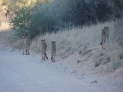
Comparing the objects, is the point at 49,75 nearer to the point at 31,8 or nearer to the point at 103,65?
the point at 103,65

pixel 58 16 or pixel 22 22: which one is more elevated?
pixel 58 16

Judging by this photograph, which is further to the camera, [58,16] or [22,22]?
[22,22]

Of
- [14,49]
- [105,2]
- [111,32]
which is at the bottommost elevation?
[14,49]

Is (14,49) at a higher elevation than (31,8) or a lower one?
lower

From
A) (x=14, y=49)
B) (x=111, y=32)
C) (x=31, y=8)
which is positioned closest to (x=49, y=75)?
(x=111, y=32)

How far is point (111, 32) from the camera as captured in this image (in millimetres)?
28766

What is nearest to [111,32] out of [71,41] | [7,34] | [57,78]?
[71,41]

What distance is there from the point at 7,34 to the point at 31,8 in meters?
10.1

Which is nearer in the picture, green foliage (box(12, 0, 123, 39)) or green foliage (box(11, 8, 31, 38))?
green foliage (box(12, 0, 123, 39))

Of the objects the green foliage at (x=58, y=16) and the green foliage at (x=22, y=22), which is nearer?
the green foliage at (x=58, y=16)

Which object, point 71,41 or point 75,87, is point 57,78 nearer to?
point 75,87

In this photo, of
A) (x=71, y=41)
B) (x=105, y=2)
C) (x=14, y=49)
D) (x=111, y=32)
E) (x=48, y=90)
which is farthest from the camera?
(x=14, y=49)

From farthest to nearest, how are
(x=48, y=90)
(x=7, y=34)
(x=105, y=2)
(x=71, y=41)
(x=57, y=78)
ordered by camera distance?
(x=7, y=34) → (x=105, y=2) → (x=71, y=41) → (x=57, y=78) → (x=48, y=90)

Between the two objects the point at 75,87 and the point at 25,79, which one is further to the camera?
the point at 25,79
